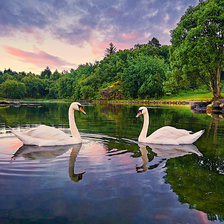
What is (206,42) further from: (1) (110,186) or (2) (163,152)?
(1) (110,186)

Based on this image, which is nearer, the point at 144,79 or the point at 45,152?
the point at 45,152

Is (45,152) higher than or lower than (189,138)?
lower

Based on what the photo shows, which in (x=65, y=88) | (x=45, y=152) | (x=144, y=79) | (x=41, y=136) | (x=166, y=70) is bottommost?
(x=45, y=152)

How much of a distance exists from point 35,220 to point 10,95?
14421 cm

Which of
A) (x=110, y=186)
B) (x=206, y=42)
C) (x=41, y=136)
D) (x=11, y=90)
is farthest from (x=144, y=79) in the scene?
(x=11, y=90)

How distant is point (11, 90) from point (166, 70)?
9445 centimetres

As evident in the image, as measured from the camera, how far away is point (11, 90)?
431 ft

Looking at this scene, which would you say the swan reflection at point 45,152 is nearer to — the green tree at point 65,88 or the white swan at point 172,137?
the white swan at point 172,137

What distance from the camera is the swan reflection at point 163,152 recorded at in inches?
233

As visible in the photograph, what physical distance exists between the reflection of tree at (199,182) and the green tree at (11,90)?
140 m

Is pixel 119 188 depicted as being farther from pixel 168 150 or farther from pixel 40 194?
pixel 168 150

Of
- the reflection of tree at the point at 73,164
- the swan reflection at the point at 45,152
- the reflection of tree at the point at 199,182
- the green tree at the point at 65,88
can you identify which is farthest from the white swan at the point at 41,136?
the green tree at the point at 65,88

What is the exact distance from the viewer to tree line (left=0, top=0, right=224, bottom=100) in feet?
106

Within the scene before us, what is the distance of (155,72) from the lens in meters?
83.2
